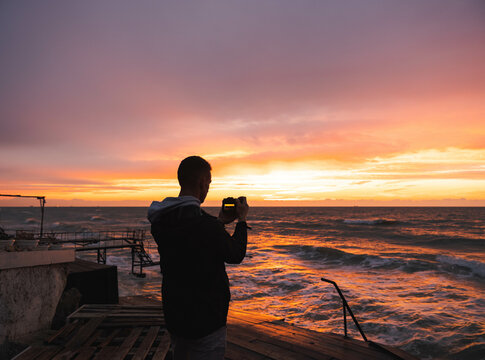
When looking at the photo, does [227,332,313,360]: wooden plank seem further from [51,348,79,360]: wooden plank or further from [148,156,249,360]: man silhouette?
[148,156,249,360]: man silhouette

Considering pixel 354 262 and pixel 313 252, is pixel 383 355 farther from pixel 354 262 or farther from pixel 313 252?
pixel 313 252

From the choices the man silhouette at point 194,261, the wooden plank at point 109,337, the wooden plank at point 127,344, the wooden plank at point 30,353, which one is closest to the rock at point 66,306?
the wooden plank at point 30,353

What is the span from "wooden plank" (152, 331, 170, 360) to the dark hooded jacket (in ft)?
11.6

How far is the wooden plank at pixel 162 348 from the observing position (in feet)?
15.8

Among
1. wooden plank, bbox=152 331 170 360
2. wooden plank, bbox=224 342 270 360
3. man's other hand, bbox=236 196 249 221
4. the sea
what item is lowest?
the sea

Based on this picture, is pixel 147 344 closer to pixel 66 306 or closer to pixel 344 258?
pixel 66 306

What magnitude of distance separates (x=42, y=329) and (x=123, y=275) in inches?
794

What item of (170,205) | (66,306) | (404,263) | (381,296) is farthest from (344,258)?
(170,205)

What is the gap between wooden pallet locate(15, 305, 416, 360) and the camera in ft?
16.3

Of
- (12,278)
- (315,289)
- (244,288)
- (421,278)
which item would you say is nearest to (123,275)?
(244,288)

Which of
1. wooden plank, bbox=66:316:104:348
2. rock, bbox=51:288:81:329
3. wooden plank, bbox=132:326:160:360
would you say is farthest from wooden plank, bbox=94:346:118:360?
rock, bbox=51:288:81:329

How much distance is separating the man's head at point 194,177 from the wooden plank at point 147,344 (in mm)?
4174

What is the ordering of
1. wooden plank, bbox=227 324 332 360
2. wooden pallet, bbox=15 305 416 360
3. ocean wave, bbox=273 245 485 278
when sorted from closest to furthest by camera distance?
wooden pallet, bbox=15 305 416 360, wooden plank, bbox=227 324 332 360, ocean wave, bbox=273 245 485 278

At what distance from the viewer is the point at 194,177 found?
77.3 inches
